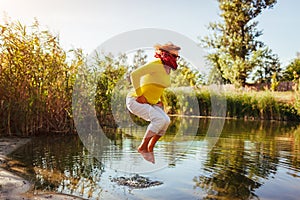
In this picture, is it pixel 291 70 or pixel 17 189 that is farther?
pixel 291 70

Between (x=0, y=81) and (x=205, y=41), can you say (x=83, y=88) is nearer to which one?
(x=0, y=81)

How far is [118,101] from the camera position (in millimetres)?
10125

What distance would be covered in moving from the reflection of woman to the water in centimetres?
77

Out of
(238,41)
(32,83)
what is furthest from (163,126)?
(238,41)

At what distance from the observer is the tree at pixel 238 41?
1092 inches

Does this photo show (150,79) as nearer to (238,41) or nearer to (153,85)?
(153,85)

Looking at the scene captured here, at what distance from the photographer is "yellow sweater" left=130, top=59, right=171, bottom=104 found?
448 cm

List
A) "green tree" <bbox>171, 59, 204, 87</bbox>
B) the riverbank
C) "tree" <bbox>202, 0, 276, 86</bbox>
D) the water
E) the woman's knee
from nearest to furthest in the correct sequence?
1. the riverbank
2. the water
3. the woman's knee
4. "green tree" <bbox>171, 59, 204, 87</bbox>
5. "tree" <bbox>202, 0, 276, 86</bbox>

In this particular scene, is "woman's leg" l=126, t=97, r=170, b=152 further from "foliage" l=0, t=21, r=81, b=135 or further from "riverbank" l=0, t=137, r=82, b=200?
"foliage" l=0, t=21, r=81, b=135

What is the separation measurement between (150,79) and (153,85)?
0.10 m

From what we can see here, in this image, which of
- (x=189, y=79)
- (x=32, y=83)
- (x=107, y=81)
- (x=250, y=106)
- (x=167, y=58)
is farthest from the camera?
(x=250, y=106)

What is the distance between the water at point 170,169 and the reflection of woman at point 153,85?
771mm

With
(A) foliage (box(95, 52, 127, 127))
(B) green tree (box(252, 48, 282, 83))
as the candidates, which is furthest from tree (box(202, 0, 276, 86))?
(A) foliage (box(95, 52, 127, 127))

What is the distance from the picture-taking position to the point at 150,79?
14.8 ft
